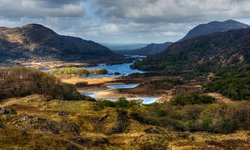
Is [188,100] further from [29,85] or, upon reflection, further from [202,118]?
[29,85]

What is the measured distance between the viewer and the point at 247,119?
77.9m

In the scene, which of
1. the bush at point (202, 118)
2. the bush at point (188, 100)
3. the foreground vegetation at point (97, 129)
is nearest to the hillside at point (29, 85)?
the foreground vegetation at point (97, 129)

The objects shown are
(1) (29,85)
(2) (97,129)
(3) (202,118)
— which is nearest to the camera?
(2) (97,129)

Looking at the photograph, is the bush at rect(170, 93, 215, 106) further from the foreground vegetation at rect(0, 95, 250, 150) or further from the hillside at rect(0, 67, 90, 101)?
the hillside at rect(0, 67, 90, 101)

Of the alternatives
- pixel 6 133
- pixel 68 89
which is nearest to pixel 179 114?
pixel 68 89

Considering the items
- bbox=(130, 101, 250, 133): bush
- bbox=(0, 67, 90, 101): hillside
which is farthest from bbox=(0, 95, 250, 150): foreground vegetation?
bbox=(0, 67, 90, 101): hillside

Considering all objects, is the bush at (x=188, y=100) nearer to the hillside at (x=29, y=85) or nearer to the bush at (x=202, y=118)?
the bush at (x=202, y=118)

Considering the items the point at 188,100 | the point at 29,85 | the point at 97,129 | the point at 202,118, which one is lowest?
the point at 188,100

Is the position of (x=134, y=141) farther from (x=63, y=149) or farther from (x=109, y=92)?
(x=109, y=92)

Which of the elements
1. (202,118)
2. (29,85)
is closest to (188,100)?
(202,118)

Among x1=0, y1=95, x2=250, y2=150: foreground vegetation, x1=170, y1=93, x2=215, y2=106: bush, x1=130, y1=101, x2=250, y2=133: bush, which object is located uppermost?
x1=0, y1=95, x2=250, y2=150: foreground vegetation

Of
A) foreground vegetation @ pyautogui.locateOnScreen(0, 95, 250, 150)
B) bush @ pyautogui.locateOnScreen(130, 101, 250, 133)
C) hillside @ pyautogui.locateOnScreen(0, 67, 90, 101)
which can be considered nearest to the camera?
foreground vegetation @ pyautogui.locateOnScreen(0, 95, 250, 150)

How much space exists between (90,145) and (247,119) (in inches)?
2065

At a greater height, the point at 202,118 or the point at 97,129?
the point at 97,129
